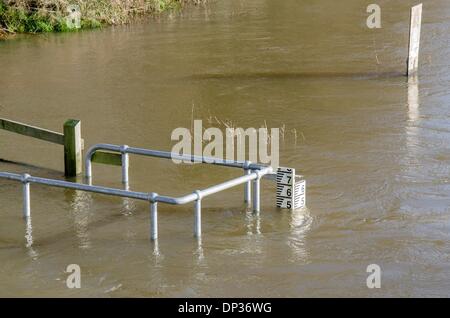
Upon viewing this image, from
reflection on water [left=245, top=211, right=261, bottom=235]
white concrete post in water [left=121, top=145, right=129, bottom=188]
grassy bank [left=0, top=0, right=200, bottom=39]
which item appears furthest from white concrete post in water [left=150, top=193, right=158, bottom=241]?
grassy bank [left=0, top=0, right=200, bottom=39]

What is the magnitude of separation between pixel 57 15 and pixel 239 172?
39.9 ft

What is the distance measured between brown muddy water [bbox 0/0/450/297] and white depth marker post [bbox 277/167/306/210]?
0.15 meters

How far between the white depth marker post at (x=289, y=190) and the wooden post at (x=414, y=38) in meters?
7.44

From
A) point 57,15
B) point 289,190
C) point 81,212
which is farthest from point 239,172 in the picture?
point 57,15

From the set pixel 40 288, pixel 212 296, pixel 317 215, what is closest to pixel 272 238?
pixel 317 215

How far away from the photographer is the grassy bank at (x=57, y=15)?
75.4ft

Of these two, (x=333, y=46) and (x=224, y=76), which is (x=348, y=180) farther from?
(x=333, y=46)

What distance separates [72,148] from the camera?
1222 centimetres

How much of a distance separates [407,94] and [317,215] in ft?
22.2

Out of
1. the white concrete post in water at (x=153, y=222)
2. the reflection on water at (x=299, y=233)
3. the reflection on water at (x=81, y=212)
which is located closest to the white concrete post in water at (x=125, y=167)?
the reflection on water at (x=81, y=212)

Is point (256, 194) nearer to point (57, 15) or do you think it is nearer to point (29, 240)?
point (29, 240)

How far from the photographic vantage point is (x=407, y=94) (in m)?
16.9

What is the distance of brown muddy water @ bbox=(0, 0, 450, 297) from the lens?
9.23 metres

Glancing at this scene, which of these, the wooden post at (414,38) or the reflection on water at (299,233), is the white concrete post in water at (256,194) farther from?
the wooden post at (414,38)
